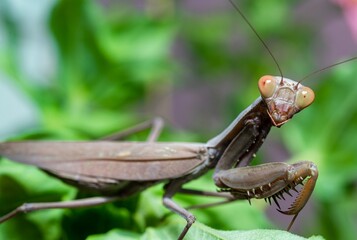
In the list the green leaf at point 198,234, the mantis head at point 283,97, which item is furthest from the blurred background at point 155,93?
the mantis head at point 283,97

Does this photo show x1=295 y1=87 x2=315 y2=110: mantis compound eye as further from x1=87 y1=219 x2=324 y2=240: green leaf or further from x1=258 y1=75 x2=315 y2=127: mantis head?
x1=87 y1=219 x2=324 y2=240: green leaf

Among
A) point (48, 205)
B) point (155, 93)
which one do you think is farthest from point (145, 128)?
point (155, 93)

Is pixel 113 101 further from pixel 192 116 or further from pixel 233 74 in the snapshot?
pixel 192 116

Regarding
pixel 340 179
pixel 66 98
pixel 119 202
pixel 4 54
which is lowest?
pixel 340 179

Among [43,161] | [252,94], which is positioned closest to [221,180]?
[43,161]

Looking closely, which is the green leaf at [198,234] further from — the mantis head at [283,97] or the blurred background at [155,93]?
the mantis head at [283,97]

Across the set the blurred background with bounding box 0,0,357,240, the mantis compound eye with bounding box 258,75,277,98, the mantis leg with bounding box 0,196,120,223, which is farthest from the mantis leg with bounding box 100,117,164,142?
the mantis compound eye with bounding box 258,75,277,98
